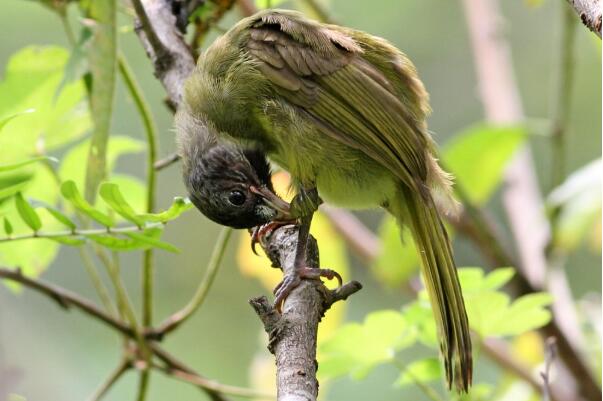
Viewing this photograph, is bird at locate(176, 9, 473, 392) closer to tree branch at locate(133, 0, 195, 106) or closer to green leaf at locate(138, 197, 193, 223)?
tree branch at locate(133, 0, 195, 106)

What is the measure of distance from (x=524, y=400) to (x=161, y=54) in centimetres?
147

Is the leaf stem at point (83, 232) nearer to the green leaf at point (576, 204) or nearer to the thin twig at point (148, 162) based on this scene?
the thin twig at point (148, 162)

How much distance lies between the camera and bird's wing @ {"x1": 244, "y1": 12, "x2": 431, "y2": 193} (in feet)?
8.64

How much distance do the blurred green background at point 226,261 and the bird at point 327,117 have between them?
299cm

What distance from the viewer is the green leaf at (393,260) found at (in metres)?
3.26

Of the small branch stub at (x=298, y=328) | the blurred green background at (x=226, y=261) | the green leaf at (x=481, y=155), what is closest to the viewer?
the small branch stub at (x=298, y=328)

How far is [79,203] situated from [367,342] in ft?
2.49

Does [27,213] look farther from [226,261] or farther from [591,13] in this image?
[226,261]

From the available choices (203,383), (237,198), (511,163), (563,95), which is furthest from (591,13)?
(511,163)

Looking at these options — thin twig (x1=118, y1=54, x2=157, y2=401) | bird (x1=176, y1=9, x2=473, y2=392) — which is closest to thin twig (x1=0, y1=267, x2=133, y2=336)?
thin twig (x1=118, y1=54, x2=157, y2=401)

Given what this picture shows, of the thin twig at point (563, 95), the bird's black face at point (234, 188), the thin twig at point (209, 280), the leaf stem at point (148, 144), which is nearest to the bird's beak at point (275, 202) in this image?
the bird's black face at point (234, 188)

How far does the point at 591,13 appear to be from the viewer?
1.54m

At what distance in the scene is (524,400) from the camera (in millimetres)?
2908

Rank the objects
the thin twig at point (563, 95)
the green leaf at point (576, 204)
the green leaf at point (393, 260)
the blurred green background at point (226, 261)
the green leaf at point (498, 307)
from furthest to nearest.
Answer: the blurred green background at point (226, 261) < the green leaf at point (393, 260) < the thin twig at point (563, 95) < the green leaf at point (576, 204) < the green leaf at point (498, 307)
